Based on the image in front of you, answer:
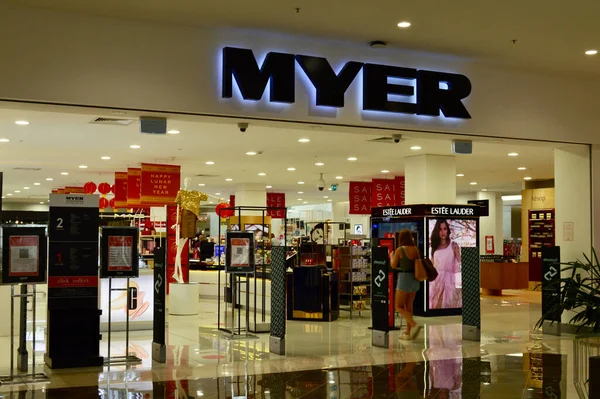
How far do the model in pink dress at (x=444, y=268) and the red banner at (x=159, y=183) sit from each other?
6016 millimetres

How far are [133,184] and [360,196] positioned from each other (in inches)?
283

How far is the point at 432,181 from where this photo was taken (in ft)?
47.9

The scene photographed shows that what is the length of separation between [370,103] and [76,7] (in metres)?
3.37

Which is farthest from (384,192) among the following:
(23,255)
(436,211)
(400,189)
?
(23,255)

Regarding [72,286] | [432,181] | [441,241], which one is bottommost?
[72,286]

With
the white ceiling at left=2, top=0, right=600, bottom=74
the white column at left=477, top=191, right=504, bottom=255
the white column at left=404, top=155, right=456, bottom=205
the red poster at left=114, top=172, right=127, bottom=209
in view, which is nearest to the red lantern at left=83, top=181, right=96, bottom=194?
the red poster at left=114, top=172, right=127, bottom=209

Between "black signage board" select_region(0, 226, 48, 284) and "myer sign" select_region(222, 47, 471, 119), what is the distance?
249cm

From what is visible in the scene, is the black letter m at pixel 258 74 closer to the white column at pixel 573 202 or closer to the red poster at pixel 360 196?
the white column at pixel 573 202

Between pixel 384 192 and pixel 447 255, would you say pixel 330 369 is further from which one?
pixel 384 192

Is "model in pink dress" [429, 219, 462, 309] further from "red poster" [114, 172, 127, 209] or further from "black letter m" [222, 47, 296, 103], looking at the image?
"red poster" [114, 172, 127, 209]

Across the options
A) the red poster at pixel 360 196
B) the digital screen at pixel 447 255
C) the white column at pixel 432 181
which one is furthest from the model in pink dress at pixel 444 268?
the red poster at pixel 360 196

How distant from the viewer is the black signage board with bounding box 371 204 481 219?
13413 millimetres

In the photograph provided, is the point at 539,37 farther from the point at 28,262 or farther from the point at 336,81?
the point at 28,262

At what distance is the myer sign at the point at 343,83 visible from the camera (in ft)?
25.7
